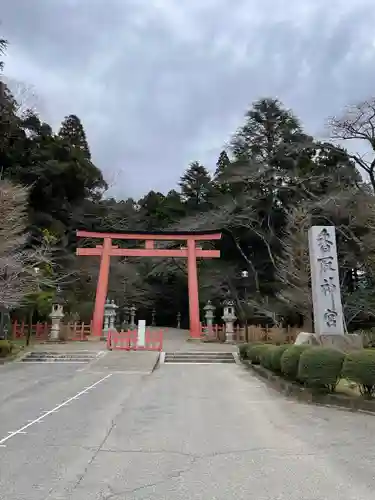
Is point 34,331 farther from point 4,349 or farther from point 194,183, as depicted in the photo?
point 194,183

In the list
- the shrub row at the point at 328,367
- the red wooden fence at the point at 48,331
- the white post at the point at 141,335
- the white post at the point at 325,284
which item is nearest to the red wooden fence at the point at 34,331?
the red wooden fence at the point at 48,331

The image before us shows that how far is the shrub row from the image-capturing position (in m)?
7.47

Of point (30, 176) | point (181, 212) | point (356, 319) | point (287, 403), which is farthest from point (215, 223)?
point (287, 403)

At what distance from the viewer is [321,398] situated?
837 centimetres

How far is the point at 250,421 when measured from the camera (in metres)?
6.84

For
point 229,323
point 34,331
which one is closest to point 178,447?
point 229,323

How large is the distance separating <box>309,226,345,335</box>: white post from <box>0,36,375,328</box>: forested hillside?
10355 mm

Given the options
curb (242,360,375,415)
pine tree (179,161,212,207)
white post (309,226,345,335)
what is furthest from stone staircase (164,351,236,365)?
pine tree (179,161,212,207)

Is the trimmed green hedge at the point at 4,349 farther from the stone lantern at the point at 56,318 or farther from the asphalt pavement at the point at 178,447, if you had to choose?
the asphalt pavement at the point at 178,447

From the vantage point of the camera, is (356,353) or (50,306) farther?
(50,306)

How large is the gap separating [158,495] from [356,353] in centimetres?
533

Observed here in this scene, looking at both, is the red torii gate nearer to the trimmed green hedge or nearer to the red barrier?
the red barrier

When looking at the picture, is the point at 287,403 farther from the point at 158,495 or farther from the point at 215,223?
the point at 215,223

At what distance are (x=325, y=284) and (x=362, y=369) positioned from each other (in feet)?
17.0
